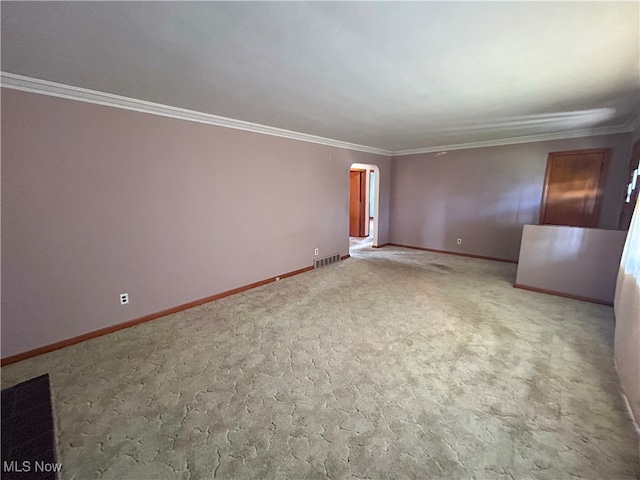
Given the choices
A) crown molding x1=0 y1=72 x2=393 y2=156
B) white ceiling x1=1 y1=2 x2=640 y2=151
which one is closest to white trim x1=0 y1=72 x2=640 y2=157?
crown molding x1=0 y1=72 x2=393 y2=156

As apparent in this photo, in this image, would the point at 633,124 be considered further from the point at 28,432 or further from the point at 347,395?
the point at 28,432

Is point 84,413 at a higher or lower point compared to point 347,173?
lower

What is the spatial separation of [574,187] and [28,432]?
23.6 feet

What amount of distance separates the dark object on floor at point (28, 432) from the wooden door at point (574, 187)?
6845mm

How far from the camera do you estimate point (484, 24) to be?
4.98ft

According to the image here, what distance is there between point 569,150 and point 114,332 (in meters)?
7.12

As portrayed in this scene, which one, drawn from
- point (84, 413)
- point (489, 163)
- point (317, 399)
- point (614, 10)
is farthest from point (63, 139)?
point (489, 163)

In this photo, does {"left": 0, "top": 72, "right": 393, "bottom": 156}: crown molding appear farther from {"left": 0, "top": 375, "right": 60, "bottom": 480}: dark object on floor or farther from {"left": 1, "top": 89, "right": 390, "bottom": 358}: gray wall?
{"left": 0, "top": 375, "right": 60, "bottom": 480}: dark object on floor

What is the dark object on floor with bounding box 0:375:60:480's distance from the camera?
145 cm

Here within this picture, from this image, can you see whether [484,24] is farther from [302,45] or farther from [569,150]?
[569,150]

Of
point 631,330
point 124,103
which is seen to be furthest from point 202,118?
point 631,330

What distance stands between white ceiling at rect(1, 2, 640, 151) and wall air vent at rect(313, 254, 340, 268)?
281cm

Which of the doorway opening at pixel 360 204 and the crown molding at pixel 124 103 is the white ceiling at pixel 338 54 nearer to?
the crown molding at pixel 124 103

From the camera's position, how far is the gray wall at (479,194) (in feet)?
14.7
